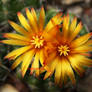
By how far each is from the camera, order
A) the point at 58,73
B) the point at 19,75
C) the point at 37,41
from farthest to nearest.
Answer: the point at 19,75 → the point at 37,41 → the point at 58,73

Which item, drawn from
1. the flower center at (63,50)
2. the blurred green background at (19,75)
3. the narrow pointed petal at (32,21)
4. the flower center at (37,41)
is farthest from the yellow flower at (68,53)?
the blurred green background at (19,75)

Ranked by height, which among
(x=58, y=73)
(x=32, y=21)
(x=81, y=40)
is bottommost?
(x=58, y=73)

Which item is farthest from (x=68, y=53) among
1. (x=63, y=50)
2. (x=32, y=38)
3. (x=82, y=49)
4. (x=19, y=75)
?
(x=19, y=75)

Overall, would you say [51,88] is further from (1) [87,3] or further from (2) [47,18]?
(1) [87,3]

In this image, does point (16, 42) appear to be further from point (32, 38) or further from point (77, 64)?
point (77, 64)

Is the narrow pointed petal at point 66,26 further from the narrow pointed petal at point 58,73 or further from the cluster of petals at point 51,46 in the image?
the narrow pointed petal at point 58,73

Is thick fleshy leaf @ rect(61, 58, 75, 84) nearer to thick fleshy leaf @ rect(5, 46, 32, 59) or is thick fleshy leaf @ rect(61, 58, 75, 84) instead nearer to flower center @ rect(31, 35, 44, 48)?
flower center @ rect(31, 35, 44, 48)
